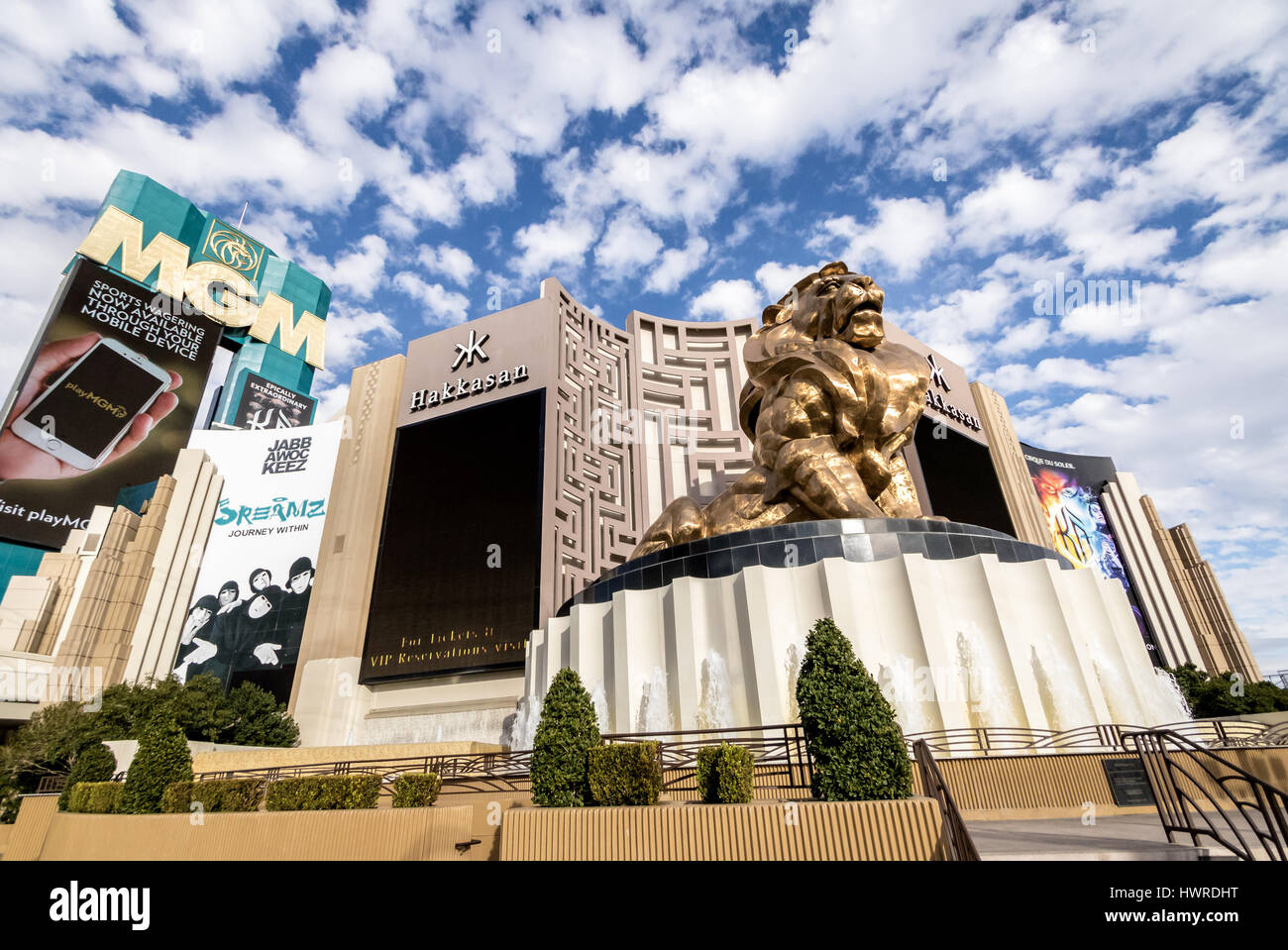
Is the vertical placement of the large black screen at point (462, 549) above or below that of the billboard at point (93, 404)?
below

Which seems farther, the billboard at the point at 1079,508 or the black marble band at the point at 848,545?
the billboard at the point at 1079,508

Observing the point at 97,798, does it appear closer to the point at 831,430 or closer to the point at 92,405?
the point at 831,430

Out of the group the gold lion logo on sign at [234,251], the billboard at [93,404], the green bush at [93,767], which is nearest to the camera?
the green bush at [93,767]

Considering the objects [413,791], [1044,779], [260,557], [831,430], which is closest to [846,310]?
[831,430]

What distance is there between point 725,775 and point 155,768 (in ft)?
35.0

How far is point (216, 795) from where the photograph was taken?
34.0ft

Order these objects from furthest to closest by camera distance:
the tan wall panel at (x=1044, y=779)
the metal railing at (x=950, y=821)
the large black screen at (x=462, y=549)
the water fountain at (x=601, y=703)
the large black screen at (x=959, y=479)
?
the large black screen at (x=959, y=479), the large black screen at (x=462, y=549), the water fountain at (x=601, y=703), the tan wall panel at (x=1044, y=779), the metal railing at (x=950, y=821)

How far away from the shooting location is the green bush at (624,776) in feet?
21.6

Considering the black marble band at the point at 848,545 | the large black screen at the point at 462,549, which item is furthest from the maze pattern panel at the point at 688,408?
the black marble band at the point at 848,545

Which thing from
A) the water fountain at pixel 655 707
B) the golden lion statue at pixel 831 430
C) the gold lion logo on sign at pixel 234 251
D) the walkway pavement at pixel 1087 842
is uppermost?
the gold lion logo on sign at pixel 234 251

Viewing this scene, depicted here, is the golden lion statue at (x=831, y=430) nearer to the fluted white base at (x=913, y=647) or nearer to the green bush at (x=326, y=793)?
the fluted white base at (x=913, y=647)

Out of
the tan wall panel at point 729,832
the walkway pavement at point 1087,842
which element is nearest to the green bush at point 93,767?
the tan wall panel at point 729,832

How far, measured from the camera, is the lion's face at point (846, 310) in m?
17.9
